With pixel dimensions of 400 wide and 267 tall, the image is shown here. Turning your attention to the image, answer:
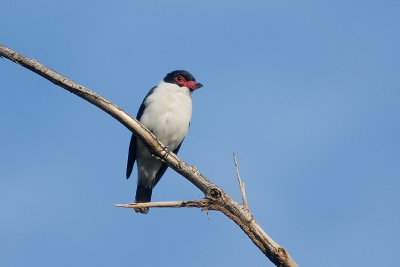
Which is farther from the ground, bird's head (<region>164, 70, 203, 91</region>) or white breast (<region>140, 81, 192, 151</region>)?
bird's head (<region>164, 70, 203, 91</region>)

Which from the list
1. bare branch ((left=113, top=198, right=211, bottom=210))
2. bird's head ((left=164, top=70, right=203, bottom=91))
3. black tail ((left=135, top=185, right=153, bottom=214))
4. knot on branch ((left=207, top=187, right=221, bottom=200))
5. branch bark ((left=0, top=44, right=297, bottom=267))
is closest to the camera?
branch bark ((left=0, top=44, right=297, bottom=267))

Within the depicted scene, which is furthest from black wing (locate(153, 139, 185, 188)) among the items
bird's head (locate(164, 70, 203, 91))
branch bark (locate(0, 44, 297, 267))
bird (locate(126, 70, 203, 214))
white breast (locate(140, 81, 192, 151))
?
branch bark (locate(0, 44, 297, 267))

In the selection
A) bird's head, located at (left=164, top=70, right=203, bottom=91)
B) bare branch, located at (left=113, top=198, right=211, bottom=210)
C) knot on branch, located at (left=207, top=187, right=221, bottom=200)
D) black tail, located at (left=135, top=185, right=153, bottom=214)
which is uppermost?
bird's head, located at (left=164, top=70, right=203, bottom=91)

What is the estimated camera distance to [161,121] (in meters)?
10.4

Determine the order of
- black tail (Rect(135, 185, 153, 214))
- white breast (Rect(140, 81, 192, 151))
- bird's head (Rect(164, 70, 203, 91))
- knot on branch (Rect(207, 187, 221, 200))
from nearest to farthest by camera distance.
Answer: knot on branch (Rect(207, 187, 221, 200))
white breast (Rect(140, 81, 192, 151))
bird's head (Rect(164, 70, 203, 91))
black tail (Rect(135, 185, 153, 214))

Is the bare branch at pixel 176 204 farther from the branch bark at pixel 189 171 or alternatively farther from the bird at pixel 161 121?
the bird at pixel 161 121

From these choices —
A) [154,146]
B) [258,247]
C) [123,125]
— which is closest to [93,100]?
[123,125]

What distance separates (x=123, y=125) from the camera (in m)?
7.34

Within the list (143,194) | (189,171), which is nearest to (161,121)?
(143,194)

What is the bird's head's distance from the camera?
35.9ft

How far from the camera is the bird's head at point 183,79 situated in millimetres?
10938

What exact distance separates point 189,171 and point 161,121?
313 centimetres

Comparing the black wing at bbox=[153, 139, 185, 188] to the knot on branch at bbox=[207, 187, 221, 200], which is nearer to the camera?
the knot on branch at bbox=[207, 187, 221, 200]

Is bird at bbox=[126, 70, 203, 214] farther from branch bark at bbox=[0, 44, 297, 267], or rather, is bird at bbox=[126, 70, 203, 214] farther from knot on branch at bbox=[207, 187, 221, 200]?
knot on branch at bbox=[207, 187, 221, 200]
